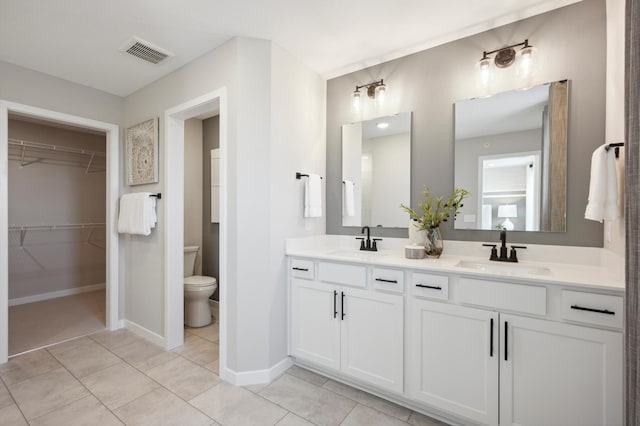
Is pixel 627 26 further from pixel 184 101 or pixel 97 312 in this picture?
pixel 97 312

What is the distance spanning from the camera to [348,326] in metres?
2.02

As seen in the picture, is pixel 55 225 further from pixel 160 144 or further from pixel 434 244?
pixel 434 244

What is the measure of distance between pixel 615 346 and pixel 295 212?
199 cm

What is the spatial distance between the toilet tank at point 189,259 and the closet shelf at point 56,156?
2.17 m

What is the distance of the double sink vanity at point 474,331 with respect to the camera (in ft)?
4.33

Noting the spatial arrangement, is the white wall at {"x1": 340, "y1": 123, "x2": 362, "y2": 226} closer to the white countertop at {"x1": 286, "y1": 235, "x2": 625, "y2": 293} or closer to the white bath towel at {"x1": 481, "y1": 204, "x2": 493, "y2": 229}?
the white countertop at {"x1": 286, "y1": 235, "x2": 625, "y2": 293}

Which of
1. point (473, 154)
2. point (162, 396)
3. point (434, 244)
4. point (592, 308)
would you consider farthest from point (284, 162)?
point (592, 308)

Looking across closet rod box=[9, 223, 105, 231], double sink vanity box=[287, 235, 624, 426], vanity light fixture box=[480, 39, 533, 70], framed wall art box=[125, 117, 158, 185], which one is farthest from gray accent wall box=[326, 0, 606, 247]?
closet rod box=[9, 223, 105, 231]

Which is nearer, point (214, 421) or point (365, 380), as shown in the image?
point (214, 421)

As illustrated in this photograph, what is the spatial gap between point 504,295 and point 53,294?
18.4ft

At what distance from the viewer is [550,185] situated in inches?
73.0

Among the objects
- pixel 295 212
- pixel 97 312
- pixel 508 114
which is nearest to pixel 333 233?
pixel 295 212

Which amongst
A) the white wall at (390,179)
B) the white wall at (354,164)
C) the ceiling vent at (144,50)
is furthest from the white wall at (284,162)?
the ceiling vent at (144,50)

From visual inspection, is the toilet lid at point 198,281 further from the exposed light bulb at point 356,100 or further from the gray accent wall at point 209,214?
the exposed light bulb at point 356,100
